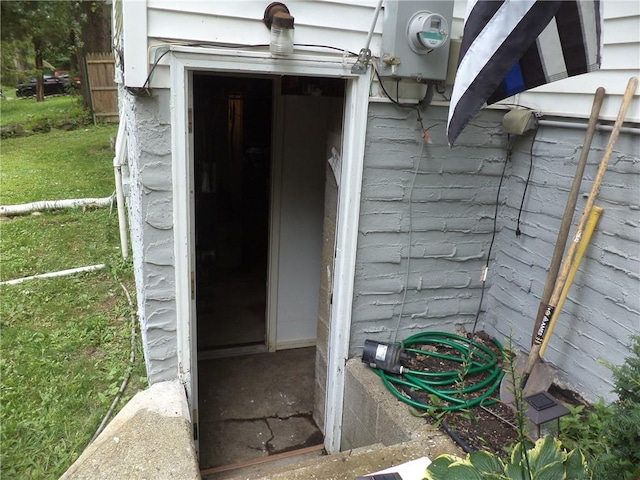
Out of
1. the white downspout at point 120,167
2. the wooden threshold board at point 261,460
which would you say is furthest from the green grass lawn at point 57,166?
the wooden threshold board at point 261,460

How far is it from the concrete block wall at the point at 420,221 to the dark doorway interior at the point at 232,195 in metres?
2.14

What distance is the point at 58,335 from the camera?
383 centimetres

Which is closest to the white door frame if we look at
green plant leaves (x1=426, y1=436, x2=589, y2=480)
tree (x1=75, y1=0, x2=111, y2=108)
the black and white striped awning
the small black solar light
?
the black and white striped awning

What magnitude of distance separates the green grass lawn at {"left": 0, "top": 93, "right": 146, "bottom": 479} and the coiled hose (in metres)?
1.72

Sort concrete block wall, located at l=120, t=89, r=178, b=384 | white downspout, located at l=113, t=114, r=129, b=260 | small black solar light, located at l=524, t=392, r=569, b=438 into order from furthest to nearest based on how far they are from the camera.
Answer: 1. white downspout, located at l=113, t=114, r=129, b=260
2. concrete block wall, located at l=120, t=89, r=178, b=384
3. small black solar light, located at l=524, t=392, r=569, b=438

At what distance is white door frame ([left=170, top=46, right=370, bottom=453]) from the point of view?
94.1 inches

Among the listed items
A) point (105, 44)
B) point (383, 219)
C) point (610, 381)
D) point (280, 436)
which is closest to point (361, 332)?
point (383, 219)

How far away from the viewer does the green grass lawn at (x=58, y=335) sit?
2816mm

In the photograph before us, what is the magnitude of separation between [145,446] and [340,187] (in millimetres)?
1717

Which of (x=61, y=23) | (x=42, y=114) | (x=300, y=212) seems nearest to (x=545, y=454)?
(x=300, y=212)

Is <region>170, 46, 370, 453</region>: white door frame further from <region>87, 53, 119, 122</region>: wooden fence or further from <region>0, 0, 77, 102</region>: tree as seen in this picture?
<region>0, 0, 77, 102</region>: tree

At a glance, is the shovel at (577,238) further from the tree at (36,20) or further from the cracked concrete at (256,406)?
the tree at (36,20)

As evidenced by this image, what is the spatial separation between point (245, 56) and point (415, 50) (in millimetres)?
920

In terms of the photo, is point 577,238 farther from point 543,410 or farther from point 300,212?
point 300,212
